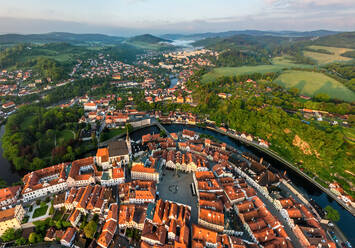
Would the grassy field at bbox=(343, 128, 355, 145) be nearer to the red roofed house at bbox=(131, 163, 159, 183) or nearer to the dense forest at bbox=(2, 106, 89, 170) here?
the red roofed house at bbox=(131, 163, 159, 183)

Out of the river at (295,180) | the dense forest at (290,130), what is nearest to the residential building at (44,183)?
the river at (295,180)

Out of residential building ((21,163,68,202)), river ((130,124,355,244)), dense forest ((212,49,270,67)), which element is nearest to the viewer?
river ((130,124,355,244))

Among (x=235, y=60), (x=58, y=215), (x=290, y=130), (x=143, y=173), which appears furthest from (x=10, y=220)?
(x=235, y=60)

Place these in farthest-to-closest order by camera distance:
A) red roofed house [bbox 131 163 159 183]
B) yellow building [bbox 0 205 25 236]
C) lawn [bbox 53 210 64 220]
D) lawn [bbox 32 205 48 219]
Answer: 1. red roofed house [bbox 131 163 159 183]
2. lawn [bbox 32 205 48 219]
3. lawn [bbox 53 210 64 220]
4. yellow building [bbox 0 205 25 236]

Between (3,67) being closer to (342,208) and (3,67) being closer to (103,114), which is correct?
(103,114)

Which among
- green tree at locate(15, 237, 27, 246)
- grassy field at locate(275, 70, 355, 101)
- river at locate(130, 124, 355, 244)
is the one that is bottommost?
river at locate(130, 124, 355, 244)

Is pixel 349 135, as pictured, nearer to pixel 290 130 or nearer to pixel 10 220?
pixel 290 130

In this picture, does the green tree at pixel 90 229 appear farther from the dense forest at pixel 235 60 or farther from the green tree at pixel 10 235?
the dense forest at pixel 235 60

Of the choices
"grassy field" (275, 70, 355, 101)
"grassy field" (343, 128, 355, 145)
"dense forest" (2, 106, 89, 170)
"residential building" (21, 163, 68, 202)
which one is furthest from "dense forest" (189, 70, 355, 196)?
"residential building" (21, 163, 68, 202)

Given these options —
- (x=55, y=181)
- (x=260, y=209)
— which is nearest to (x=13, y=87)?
(x=55, y=181)

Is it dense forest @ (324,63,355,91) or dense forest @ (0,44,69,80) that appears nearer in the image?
dense forest @ (324,63,355,91)
